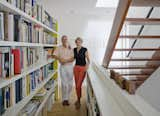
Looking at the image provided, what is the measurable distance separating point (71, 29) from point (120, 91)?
14.9ft

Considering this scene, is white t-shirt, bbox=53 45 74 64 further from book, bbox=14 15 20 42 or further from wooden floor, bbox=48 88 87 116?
book, bbox=14 15 20 42

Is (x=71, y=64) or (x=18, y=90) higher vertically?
(x=71, y=64)

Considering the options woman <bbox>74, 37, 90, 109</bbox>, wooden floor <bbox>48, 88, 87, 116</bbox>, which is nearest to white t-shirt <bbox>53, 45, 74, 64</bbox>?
woman <bbox>74, 37, 90, 109</bbox>

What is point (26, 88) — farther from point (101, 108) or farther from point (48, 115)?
point (48, 115)

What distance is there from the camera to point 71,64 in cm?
400

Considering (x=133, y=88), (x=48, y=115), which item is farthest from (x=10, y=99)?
(x=48, y=115)

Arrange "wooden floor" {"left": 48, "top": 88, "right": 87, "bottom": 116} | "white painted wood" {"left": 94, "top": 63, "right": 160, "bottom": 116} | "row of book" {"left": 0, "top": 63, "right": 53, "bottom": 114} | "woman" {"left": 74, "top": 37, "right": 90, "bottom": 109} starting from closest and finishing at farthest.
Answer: "white painted wood" {"left": 94, "top": 63, "right": 160, "bottom": 116} → "row of book" {"left": 0, "top": 63, "right": 53, "bottom": 114} → "wooden floor" {"left": 48, "top": 88, "right": 87, "bottom": 116} → "woman" {"left": 74, "top": 37, "right": 90, "bottom": 109}

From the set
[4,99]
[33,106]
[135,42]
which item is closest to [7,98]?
[4,99]

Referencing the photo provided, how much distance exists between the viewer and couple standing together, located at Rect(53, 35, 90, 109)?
390cm

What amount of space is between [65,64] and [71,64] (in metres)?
0.13

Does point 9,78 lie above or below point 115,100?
above

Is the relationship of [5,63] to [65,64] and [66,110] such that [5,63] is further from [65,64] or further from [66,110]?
[66,110]

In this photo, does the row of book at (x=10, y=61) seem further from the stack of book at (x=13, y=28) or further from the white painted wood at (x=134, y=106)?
the white painted wood at (x=134, y=106)

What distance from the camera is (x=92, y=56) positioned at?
6.13 m
